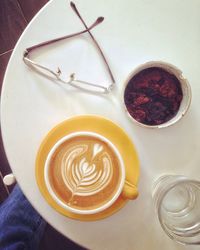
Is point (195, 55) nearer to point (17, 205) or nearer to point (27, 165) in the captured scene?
point (27, 165)

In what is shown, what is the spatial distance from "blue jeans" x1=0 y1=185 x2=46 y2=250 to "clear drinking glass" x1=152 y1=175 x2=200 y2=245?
1.10 feet

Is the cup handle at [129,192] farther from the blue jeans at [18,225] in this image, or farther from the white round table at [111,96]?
the blue jeans at [18,225]

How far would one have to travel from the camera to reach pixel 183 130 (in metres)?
0.62

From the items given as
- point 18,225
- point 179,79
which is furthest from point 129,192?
point 18,225

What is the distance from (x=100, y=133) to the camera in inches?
22.8

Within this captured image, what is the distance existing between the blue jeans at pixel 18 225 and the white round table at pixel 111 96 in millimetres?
208

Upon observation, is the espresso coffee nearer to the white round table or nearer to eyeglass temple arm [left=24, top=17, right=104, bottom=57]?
the white round table

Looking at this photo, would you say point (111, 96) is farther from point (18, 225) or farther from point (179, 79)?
point (18, 225)

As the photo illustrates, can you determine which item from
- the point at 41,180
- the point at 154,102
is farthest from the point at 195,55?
the point at 41,180

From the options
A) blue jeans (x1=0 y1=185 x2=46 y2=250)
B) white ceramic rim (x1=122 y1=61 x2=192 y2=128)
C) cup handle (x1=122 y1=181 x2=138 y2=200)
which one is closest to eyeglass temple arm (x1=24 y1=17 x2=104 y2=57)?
white ceramic rim (x1=122 y1=61 x2=192 y2=128)

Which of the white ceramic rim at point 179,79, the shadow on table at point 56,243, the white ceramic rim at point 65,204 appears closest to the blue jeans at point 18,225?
the shadow on table at point 56,243

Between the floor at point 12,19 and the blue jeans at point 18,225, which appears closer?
the blue jeans at point 18,225

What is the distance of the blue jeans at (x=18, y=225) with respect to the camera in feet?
2.47

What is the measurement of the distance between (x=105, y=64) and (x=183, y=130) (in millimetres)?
178
